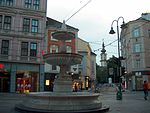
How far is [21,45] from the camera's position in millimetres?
34188

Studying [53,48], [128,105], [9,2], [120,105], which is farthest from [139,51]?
[120,105]

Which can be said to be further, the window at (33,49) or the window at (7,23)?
the window at (33,49)

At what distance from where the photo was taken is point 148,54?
175 ft

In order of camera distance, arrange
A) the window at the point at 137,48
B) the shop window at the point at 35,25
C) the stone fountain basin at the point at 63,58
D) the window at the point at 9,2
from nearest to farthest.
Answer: the stone fountain basin at the point at 63,58 < the window at the point at 9,2 < the shop window at the point at 35,25 < the window at the point at 137,48

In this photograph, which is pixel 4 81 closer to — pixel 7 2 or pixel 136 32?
pixel 7 2

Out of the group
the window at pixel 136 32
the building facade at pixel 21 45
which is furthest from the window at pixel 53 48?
the window at pixel 136 32

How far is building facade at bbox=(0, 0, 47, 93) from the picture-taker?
33.2 metres

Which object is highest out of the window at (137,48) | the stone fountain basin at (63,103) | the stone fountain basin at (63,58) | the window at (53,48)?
the window at (137,48)

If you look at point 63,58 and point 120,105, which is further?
point 120,105

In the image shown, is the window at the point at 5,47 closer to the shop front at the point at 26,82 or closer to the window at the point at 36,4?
the shop front at the point at 26,82

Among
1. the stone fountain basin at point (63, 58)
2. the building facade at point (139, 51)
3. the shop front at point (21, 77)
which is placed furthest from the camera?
the building facade at point (139, 51)

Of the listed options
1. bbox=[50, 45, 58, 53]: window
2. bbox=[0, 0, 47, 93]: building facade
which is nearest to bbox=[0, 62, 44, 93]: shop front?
bbox=[0, 0, 47, 93]: building facade

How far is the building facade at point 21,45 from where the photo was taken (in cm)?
3319

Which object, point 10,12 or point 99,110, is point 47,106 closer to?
point 99,110
